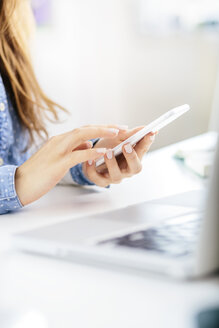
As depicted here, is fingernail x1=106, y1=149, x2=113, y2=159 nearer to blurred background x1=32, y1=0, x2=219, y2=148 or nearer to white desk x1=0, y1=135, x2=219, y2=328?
white desk x1=0, y1=135, x2=219, y2=328

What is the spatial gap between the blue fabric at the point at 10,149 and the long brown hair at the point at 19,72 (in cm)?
2

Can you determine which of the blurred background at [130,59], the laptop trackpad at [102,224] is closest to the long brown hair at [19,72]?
the laptop trackpad at [102,224]

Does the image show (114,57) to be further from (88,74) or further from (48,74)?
(48,74)

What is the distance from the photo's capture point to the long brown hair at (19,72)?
1.01 metres

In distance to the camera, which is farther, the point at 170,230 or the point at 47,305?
the point at 170,230

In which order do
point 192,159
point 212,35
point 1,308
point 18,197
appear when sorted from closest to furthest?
point 1,308, point 18,197, point 192,159, point 212,35

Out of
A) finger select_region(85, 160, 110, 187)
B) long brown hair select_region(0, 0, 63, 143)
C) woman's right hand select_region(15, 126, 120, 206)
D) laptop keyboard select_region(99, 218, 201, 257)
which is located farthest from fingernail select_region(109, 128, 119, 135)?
long brown hair select_region(0, 0, 63, 143)

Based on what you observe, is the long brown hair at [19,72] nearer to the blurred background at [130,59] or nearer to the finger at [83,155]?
the finger at [83,155]

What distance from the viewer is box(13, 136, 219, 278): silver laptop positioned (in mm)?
370

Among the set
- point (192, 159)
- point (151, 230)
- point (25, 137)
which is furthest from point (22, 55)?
point (151, 230)

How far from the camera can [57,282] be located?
0.40 meters

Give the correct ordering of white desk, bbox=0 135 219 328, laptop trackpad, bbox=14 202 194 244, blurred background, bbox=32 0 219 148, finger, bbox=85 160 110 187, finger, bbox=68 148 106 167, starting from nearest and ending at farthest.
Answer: white desk, bbox=0 135 219 328 → laptop trackpad, bbox=14 202 194 244 → finger, bbox=68 148 106 167 → finger, bbox=85 160 110 187 → blurred background, bbox=32 0 219 148

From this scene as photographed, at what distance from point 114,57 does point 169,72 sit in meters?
0.27

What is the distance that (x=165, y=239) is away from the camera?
0.44 meters
